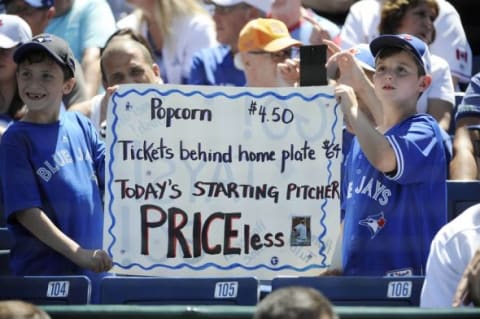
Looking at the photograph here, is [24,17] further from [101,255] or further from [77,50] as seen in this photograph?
[101,255]

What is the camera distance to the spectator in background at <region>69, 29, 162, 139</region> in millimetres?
7027

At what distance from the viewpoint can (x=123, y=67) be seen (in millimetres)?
7082

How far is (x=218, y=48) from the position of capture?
8023 mm

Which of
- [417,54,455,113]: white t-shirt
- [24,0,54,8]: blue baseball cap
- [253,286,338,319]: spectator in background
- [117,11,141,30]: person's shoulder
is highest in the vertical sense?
[24,0,54,8]: blue baseball cap

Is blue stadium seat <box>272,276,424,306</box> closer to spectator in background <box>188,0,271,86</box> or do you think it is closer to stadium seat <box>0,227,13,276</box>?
stadium seat <box>0,227,13,276</box>

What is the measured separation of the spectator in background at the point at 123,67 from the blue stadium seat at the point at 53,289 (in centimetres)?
150

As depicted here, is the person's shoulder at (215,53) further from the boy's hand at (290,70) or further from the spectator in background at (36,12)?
the boy's hand at (290,70)

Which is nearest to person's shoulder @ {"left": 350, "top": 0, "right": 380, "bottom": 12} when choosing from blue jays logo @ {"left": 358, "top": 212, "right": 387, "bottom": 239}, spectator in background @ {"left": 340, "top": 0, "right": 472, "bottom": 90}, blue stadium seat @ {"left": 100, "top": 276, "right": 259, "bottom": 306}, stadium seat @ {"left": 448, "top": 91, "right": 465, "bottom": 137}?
spectator in background @ {"left": 340, "top": 0, "right": 472, "bottom": 90}

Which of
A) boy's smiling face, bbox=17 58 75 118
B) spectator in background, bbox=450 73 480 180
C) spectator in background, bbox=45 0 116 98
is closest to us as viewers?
boy's smiling face, bbox=17 58 75 118

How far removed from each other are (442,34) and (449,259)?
3.43m

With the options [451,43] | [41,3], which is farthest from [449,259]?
[41,3]

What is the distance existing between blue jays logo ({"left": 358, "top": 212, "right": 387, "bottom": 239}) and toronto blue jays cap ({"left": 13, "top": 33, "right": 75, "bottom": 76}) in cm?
153

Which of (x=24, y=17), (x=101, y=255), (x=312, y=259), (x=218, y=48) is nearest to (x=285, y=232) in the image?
(x=312, y=259)

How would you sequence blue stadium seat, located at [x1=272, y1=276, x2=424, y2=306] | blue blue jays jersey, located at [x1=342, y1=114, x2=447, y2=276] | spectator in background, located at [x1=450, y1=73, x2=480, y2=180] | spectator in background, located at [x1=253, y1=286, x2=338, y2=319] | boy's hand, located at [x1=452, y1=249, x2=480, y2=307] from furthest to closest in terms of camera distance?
spectator in background, located at [x1=450, y1=73, x2=480, y2=180], blue blue jays jersey, located at [x1=342, y1=114, x2=447, y2=276], blue stadium seat, located at [x1=272, y1=276, x2=424, y2=306], boy's hand, located at [x1=452, y1=249, x2=480, y2=307], spectator in background, located at [x1=253, y1=286, x2=338, y2=319]
